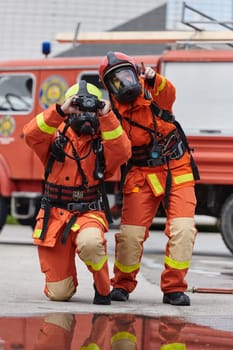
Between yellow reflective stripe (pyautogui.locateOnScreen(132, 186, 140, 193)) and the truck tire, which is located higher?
yellow reflective stripe (pyautogui.locateOnScreen(132, 186, 140, 193))

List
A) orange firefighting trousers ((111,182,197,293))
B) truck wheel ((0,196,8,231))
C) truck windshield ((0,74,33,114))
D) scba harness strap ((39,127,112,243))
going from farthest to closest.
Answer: truck windshield ((0,74,33,114)) → truck wheel ((0,196,8,231)) → orange firefighting trousers ((111,182,197,293)) → scba harness strap ((39,127,112,243))

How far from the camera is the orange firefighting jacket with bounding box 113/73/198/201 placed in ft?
25.2

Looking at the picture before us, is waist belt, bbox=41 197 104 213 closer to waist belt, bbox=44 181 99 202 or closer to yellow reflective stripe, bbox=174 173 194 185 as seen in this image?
waist belt, bbox=44 181 99 202

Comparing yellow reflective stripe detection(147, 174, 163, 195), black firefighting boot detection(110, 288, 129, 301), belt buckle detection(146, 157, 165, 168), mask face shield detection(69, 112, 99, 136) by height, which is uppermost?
mask face shield detection(69, 112, 99, 136)

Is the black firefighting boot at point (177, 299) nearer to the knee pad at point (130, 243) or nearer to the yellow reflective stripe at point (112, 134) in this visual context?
the knee pad at point (130, 243)

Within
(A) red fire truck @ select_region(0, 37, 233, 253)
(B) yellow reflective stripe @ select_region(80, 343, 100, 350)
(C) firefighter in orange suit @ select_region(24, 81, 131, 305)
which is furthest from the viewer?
(A) red fire truck @ select_region(0, 37, 233, 253)

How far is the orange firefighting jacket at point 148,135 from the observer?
770 cm

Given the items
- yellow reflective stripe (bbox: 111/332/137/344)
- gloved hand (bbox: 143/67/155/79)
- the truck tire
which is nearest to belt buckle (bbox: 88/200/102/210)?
gloved hand (bbox: 143/67/155/79)

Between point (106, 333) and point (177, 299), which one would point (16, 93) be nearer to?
point (177, 299)

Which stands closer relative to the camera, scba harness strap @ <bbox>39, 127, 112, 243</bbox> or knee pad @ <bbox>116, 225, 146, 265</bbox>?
scba harness strap @ <bbox>39, 127, 112, 243</bbox>

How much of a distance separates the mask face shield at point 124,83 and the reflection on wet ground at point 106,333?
1546 mm

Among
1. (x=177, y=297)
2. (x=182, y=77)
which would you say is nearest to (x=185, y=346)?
(x=177, y=297)

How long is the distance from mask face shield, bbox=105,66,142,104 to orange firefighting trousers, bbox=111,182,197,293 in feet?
2.28

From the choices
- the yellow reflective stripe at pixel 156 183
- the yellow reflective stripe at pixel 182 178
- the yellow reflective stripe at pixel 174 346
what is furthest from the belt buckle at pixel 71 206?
the yellow reflective stripe at pixel 174 346
